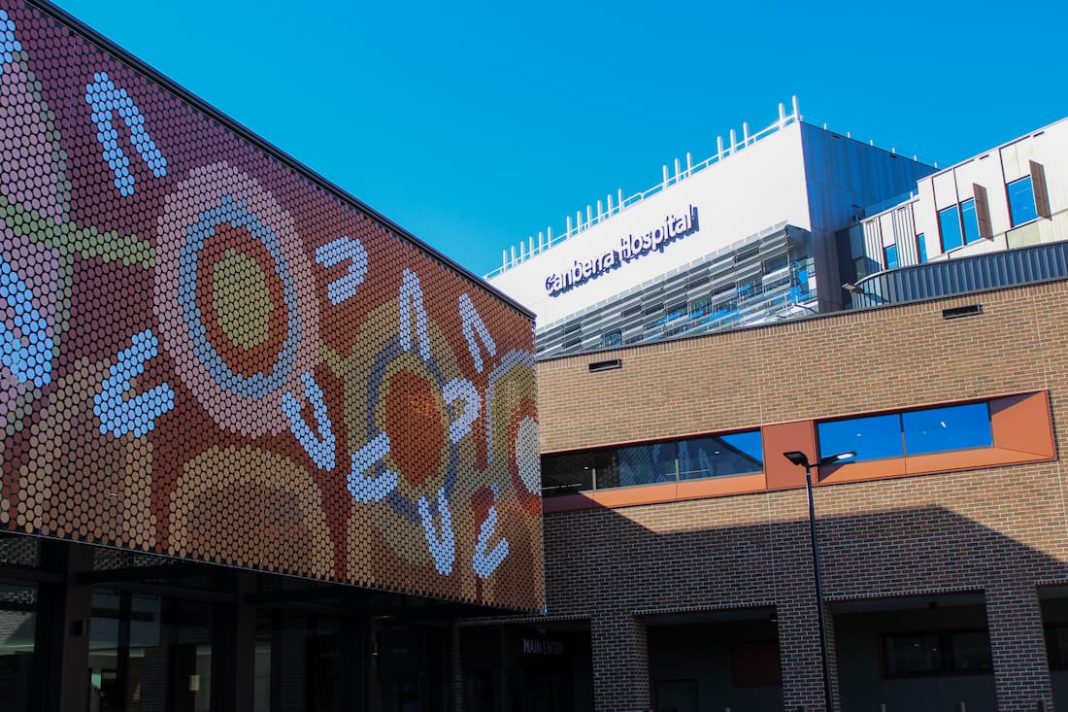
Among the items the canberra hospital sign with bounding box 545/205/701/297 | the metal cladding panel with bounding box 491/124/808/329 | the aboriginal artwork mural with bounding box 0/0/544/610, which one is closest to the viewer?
the aboriginal artwork mural with bounding box 0/0/544/610

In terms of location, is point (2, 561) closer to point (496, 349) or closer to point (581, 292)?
point (496, 349)

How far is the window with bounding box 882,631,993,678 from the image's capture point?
2806cm

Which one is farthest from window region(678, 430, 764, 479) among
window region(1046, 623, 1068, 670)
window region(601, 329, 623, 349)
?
window region(601, 329, 623, 349)

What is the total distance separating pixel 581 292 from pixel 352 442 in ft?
133

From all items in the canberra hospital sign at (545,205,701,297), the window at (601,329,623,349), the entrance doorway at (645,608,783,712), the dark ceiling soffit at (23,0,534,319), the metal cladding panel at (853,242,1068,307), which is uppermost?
the canberra hospital sign at (545,205,701,297)

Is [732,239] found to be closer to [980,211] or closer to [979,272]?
[980,211]

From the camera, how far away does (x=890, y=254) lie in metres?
48.4

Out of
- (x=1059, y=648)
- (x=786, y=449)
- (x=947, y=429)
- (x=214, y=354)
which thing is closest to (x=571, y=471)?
(x=786, y=449)

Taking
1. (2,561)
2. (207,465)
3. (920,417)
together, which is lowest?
(2,561)

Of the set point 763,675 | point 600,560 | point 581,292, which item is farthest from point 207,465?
point 581,292

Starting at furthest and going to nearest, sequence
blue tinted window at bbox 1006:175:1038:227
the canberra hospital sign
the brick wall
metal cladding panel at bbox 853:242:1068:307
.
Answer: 1. the canberra hospital sign
2. blue tinted window at bbox 1006:175:1038:227
3. metal cladding panel at bbox 853:242:1068:307
4. the brick wall

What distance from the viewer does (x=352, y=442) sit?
58.6 ft

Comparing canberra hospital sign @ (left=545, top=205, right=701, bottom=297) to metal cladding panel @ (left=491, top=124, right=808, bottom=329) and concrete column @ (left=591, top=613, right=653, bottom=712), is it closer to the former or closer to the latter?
metal cladding panel @ (left=491, top=124, right=808, bottom=329)

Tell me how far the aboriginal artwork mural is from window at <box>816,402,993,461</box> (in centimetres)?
728
